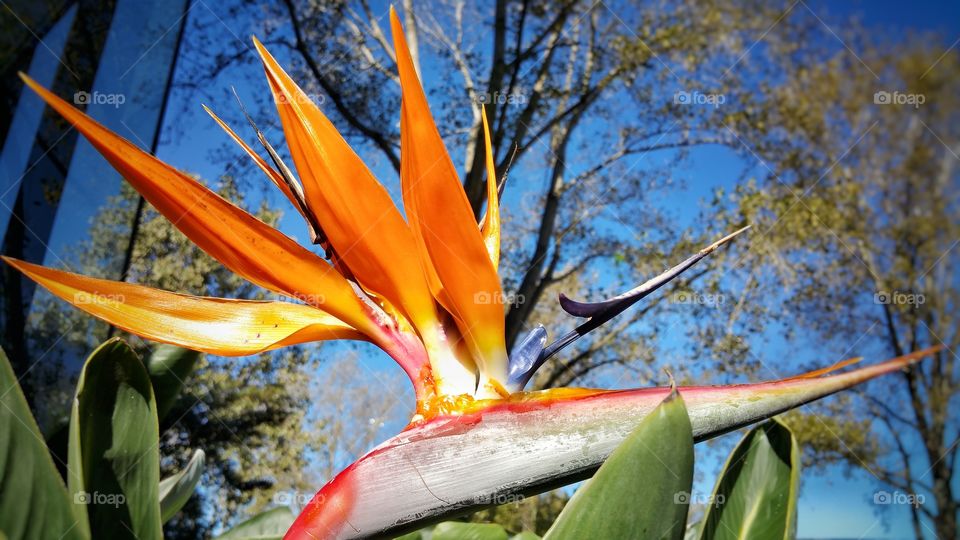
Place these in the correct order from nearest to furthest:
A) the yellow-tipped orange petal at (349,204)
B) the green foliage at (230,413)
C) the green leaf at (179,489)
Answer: the yellow-tipped orange petal at (349,204) < the green leaf at (179,489) < the green foliage at (230,413)

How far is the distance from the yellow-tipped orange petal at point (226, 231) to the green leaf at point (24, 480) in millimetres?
152

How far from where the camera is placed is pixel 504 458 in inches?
12.9

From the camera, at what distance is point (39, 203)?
192 centimetres

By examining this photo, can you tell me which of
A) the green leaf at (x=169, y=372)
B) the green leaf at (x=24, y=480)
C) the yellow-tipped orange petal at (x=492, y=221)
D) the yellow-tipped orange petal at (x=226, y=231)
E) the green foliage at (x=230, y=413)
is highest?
the green foliage at (x=230, y=413)

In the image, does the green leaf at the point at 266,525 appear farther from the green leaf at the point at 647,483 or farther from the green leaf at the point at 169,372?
the green leaf at the point at 647,483

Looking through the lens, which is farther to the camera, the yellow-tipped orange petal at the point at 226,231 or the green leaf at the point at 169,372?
the green leaf at the point at 169,372

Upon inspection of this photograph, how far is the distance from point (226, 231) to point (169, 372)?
548 millimetres

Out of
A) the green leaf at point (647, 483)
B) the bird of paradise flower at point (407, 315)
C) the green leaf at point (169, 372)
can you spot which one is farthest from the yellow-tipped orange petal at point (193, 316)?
the green leaf at point (169, 372)

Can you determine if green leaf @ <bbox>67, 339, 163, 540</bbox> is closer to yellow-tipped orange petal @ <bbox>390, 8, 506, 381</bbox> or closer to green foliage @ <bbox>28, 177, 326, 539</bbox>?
yellow-tipped orange petal @ <bbox>390, 8, 506, 381</bbox>

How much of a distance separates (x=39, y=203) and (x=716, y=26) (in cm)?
458

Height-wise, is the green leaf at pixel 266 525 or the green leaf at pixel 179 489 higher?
the green leaf at pixel 179 489

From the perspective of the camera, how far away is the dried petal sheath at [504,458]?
1.05 ft

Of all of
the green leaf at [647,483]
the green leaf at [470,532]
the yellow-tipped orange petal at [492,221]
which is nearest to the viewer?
the green leaf at [647,483]

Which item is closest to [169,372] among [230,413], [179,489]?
[179,489]
